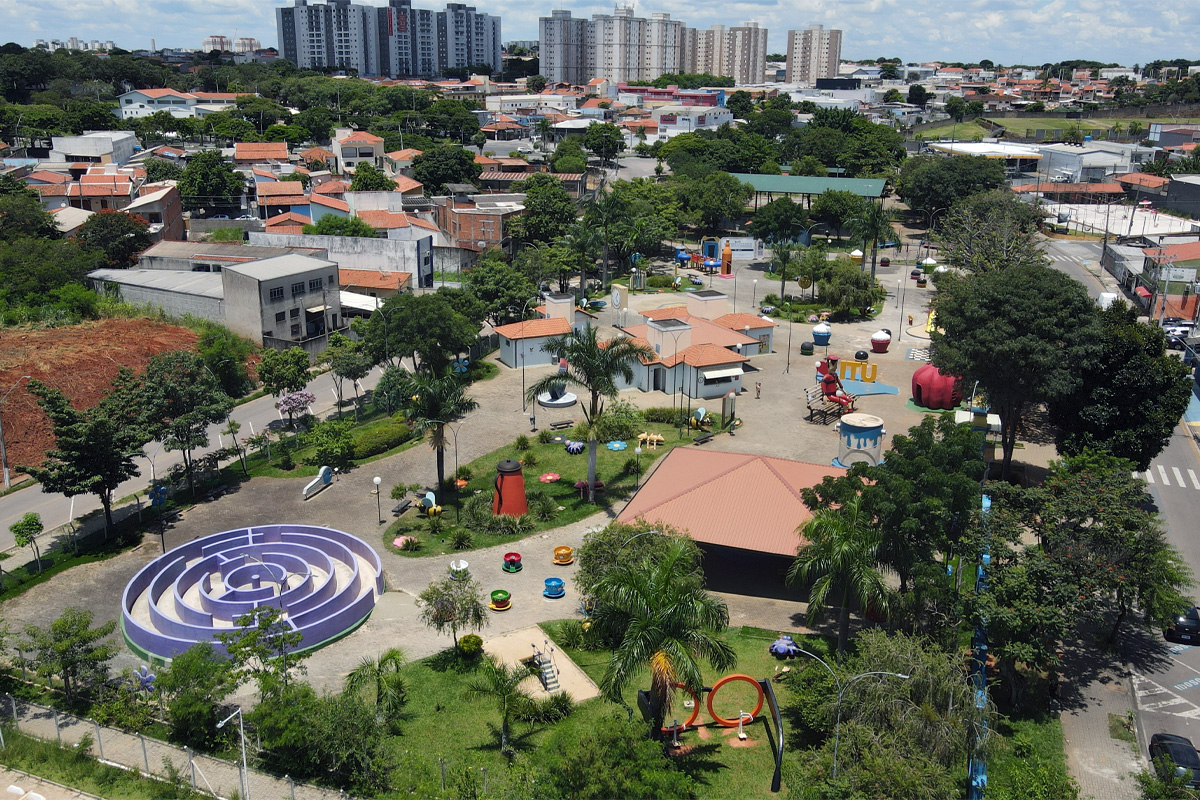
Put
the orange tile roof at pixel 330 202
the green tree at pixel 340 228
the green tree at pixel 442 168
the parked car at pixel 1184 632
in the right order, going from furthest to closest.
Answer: the green tree at pixel 442 168
the orange tile roof at pixel 330 202
the green tree at pixel 340 228
the parked car at pixel 1184 632

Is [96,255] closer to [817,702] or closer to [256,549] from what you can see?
[256,549]

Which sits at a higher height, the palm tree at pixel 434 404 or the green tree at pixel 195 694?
the palm tree at pixel 434 404

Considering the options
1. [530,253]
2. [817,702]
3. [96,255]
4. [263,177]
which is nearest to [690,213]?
[530,253]

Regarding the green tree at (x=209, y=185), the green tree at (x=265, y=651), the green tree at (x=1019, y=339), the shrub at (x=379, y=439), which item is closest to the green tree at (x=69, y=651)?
the green tree at (x=265, y=651)

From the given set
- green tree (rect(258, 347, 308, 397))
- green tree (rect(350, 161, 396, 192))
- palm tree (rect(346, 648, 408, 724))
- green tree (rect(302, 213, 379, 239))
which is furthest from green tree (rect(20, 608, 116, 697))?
green tree (rect(350, 161, 396, 192))

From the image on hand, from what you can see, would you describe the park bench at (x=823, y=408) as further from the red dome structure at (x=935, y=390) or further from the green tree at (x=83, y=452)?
the green tree at (x=83, y=452)

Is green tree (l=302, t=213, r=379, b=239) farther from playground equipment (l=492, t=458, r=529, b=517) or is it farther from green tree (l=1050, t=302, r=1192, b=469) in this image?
green tree (l=1050, t=302, r=1192, b=469)
